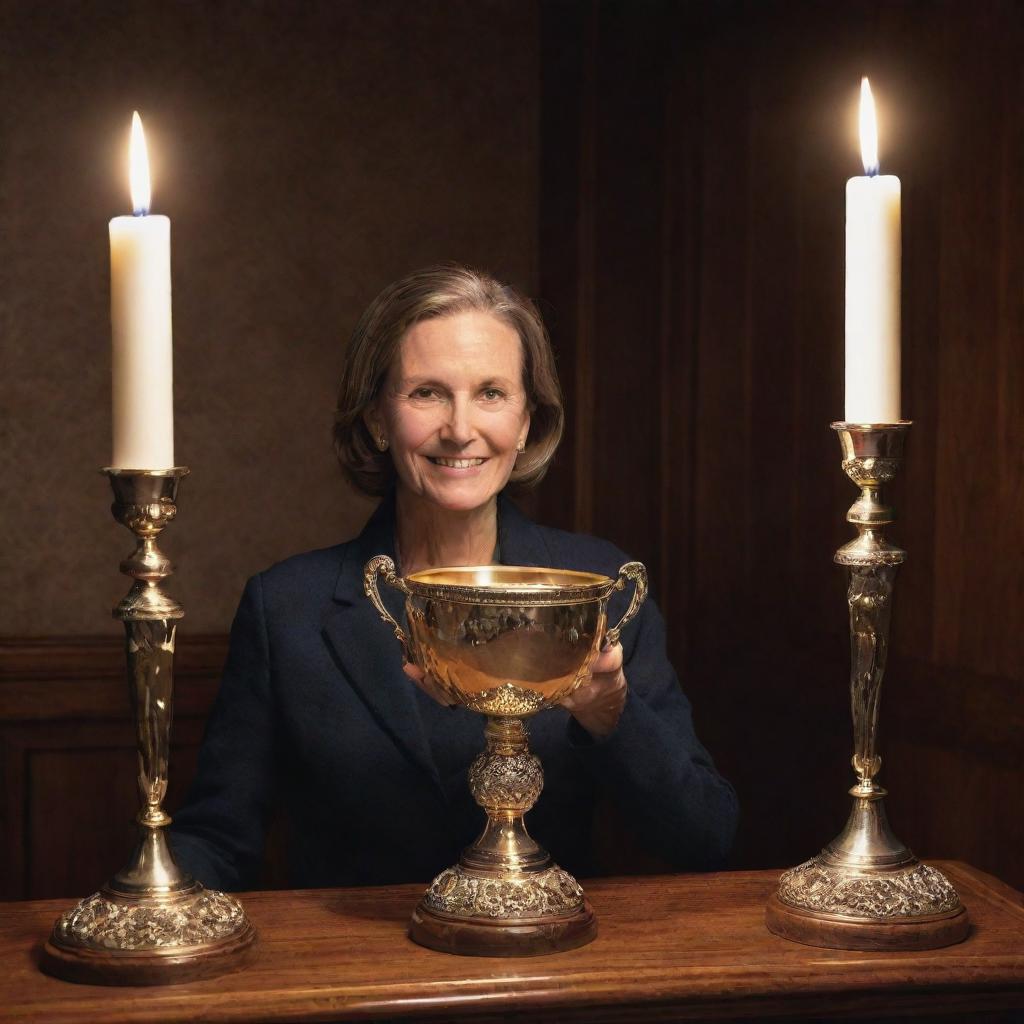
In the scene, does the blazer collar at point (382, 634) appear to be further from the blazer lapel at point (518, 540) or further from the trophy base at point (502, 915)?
the trophy base at point (502, 915)

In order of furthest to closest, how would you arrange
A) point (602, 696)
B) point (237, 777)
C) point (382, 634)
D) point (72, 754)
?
point (72, 754) < point (382, 634) < point (237, 777) < point (602, 696)

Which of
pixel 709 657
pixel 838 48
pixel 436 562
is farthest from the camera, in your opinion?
pixel 709 657

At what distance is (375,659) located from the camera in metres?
2.05

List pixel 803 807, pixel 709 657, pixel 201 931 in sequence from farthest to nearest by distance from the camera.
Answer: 1. pixel 709 657
2. pixel 803 807
3. pixel 201 931

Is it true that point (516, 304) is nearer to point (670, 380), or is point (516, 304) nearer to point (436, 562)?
point (436, 562)

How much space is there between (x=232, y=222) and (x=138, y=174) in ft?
6.85

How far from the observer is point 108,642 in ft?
11.0

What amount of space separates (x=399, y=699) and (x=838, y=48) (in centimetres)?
128

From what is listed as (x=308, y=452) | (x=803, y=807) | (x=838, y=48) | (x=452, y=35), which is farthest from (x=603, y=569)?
(x=452, y=35)

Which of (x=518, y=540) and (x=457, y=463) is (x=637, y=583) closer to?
(x=457, y=463)

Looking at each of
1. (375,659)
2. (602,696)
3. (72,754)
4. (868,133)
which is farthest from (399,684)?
(72,754)

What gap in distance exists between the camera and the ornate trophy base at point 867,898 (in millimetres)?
1442

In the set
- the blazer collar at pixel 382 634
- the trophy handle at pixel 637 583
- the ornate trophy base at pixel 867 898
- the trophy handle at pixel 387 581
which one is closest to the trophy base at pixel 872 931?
the ornate trophy base at pixel 867 898

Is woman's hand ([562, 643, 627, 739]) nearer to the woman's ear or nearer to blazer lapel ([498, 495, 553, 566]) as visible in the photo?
blazer lapel ([498, 495, 553, 566])
